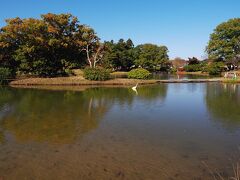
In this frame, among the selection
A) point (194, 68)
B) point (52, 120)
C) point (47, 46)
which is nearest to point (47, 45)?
point (47, 46)

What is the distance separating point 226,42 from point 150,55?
18.6 m

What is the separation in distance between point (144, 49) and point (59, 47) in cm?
3585

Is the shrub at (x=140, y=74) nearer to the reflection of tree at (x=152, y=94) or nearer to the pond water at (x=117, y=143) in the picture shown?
the reflection of tree at (x=152, y=94)

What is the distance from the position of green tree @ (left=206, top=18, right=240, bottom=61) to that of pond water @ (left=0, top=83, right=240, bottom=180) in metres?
43.1

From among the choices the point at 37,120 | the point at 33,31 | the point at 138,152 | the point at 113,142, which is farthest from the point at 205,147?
the point at 33,31

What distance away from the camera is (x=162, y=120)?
39.9 ft

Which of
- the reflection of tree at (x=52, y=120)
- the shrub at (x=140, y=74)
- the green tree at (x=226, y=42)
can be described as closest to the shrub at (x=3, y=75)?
the shrub at (x=140, y=74)

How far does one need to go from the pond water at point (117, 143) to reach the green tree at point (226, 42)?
43.1 meters

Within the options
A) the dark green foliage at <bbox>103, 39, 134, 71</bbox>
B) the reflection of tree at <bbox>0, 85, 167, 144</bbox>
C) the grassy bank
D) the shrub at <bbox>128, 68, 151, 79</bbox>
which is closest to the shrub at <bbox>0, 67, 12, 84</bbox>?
the grassy bank

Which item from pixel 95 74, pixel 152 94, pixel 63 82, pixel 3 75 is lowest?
pixel 152 94

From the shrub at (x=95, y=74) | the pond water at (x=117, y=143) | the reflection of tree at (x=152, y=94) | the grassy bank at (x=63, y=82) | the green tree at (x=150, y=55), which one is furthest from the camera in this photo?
the green tree at (x=150, y=55)

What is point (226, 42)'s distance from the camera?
54.0m

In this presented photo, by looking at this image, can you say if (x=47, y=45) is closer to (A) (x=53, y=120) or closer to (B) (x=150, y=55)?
(A) (x=53, y=120)

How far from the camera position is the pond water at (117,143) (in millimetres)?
6516
